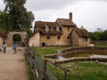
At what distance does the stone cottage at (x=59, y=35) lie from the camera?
92.3 ft

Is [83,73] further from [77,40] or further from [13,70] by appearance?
[77,40]

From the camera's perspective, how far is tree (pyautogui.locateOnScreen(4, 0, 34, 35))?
Result: 3284 cm

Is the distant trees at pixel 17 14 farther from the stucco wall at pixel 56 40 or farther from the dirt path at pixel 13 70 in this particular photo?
the dirt path at pixel 13 70

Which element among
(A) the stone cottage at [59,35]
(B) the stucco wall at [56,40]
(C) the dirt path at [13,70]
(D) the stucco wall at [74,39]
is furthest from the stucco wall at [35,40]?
(C) the dirt path at [13,70]

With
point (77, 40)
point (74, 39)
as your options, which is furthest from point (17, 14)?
point (77, 40)

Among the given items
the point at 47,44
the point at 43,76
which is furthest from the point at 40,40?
the point at 43,76

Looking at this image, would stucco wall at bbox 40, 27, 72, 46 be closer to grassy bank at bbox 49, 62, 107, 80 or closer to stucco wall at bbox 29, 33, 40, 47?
stucco wall at bbox 29, 33, 40, 47

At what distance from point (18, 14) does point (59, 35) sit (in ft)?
48.9

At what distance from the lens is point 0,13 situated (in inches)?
1713

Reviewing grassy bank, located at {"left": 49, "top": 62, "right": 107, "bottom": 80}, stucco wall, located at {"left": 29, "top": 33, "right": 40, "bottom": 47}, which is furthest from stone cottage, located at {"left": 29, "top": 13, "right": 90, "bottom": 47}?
grassy bank, located at {"left": 49, "top": 62, "right": 107, "bottom": 80}

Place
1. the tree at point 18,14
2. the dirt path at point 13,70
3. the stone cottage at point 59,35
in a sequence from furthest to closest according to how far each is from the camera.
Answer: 1. the tree at point 18,14
2. the stone cottage at point 59,35
3. the dirt path at point 13,70

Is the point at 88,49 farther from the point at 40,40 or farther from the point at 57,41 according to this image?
the point at 40,40

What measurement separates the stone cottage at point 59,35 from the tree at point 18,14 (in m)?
5.15

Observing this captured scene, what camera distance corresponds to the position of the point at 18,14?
33.8 m
